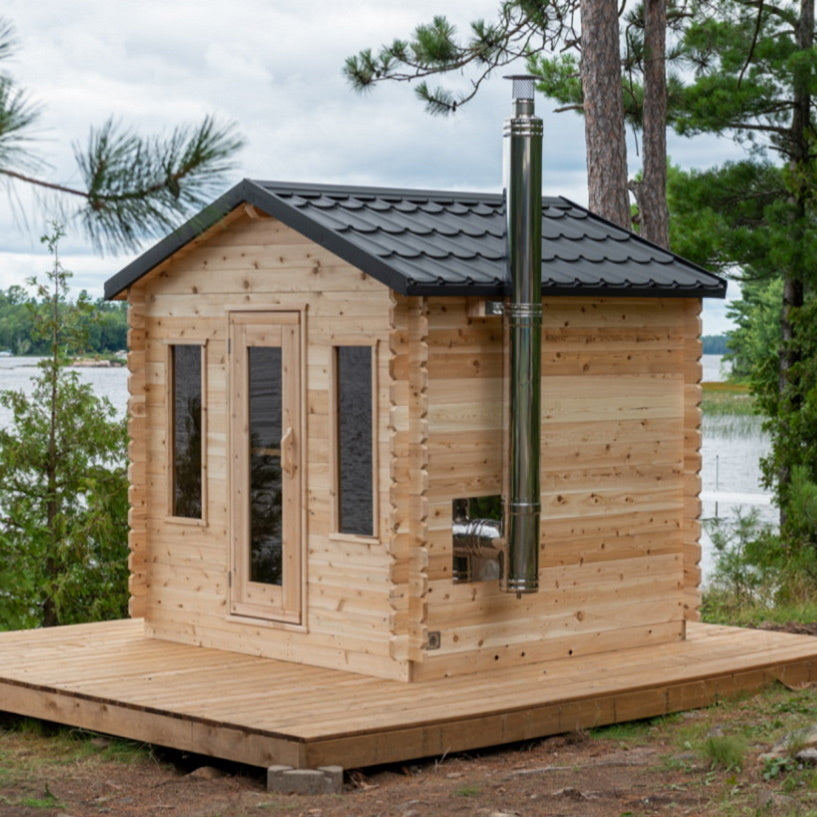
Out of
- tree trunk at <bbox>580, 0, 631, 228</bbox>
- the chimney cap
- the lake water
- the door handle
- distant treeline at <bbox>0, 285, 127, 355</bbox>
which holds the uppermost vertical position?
tree trunk at <bbox>580, 0, 631, 228</bbox>

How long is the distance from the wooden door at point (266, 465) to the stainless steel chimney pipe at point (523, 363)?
1207 mm

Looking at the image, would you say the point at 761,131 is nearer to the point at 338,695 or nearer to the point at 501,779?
the point at 338,695

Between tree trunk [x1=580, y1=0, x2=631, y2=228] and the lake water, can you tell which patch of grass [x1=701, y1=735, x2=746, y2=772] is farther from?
the lake water

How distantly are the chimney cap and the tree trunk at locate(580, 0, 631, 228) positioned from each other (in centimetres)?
448

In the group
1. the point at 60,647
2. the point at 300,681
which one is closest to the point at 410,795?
Result: the point at 300,681

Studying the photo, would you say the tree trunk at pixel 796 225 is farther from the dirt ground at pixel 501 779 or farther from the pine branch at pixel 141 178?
the pine branch at pixel 141 178

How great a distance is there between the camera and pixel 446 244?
27.3 feet

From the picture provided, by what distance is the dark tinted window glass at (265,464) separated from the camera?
855 centimetres

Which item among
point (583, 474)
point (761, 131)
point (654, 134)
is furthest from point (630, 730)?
point (761, 131)

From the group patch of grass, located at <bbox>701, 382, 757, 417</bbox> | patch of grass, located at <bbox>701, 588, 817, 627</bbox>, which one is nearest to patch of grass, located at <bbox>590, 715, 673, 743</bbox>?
patch of grass, located at <bbox>701, 588, 817, 627</bbox>

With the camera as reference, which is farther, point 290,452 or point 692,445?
point 692,445

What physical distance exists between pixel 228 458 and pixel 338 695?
176cm

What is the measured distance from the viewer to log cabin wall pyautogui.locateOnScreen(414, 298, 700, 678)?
7.97m

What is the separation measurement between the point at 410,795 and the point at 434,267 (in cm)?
269
